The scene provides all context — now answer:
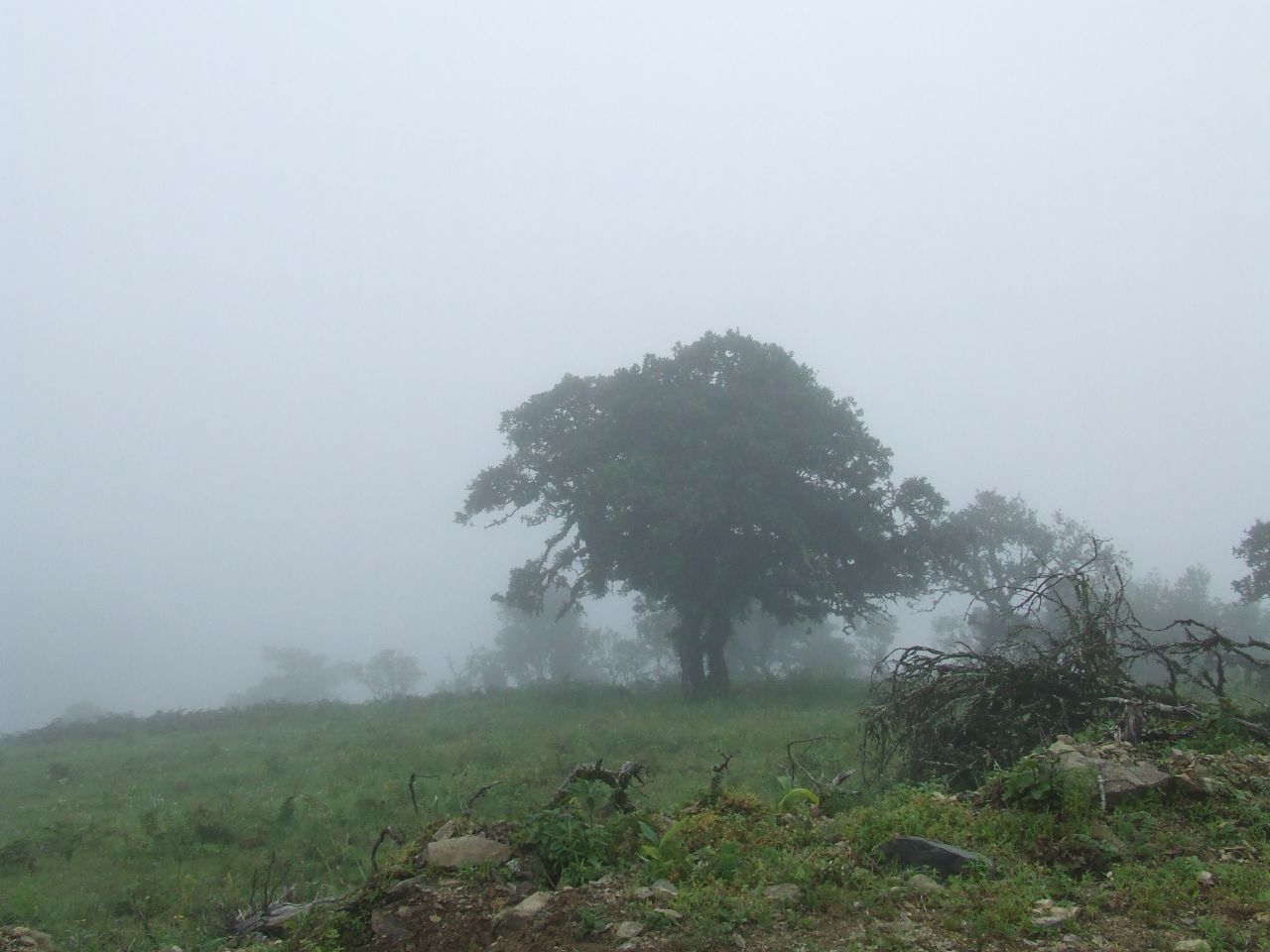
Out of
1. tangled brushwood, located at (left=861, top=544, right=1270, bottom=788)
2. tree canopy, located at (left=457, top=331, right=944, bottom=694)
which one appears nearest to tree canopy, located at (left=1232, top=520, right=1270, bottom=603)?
tree canopy, located at (left=457, top=331, right=944, bottom=694)

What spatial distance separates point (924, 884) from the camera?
4.99m

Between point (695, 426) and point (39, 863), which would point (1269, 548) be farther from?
point (39, 863)

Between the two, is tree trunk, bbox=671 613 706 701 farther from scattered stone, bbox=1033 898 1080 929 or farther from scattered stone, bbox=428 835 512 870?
scattered stone, bbox=1033 898 1080 929

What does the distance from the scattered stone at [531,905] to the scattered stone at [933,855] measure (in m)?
2.02

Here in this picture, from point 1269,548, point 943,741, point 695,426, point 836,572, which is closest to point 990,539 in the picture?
point 1269,548

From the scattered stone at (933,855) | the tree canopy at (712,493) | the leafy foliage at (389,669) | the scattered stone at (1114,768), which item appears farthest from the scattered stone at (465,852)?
the leafy foliage at (389,669)

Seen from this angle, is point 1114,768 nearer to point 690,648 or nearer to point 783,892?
point 783,892

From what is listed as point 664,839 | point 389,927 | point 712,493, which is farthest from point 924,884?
point 712,493

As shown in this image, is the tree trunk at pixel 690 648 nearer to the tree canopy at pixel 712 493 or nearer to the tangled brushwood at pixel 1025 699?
the tree canopy at pixel 712 493

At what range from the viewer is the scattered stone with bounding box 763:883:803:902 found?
4957mm

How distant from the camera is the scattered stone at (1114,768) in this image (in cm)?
593

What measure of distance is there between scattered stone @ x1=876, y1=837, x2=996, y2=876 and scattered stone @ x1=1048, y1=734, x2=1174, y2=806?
1.25 m

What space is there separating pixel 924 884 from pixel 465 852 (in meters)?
2.79

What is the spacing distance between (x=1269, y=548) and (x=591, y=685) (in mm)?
21551
